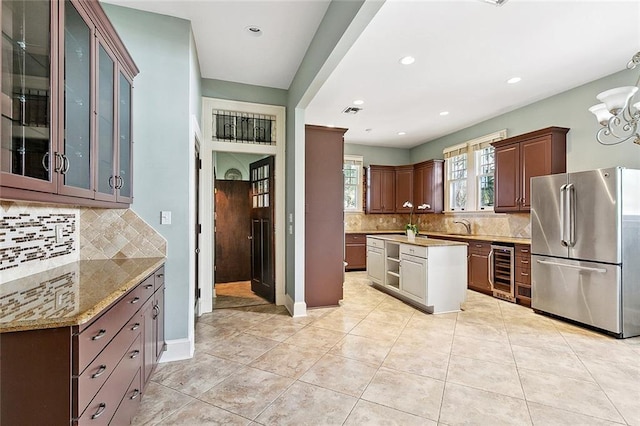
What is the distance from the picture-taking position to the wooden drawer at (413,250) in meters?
4.05

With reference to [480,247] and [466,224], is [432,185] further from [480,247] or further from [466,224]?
[480,247]

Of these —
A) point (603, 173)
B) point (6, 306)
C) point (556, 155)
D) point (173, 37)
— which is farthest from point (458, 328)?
point (173, 37)

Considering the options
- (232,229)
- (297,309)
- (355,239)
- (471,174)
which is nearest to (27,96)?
(297,309)

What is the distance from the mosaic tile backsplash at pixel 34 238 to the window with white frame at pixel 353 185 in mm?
5966

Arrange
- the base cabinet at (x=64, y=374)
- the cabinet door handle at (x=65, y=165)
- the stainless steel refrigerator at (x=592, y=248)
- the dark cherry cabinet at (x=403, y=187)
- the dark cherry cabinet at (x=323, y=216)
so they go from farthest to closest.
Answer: the dark cherry cabinet at (x=403, y=187), the dark cherry cabinet at (x=323, y=216), the stainless steel refrigerator at (x=592, y=248), the cabinet door handle at (x=65, y=165), the base cabinet at (x=64, y=374)

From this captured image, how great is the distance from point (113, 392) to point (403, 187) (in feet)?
22.9

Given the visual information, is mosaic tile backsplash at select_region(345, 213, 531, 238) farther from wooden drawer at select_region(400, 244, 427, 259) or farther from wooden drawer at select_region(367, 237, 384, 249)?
wooden drawer at select_region(400, 244, 427, 259)

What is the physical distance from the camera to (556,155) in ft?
14.4

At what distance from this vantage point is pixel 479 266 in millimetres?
5176

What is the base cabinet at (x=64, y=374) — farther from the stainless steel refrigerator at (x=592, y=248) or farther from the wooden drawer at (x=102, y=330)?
the stainless steel refrigerator at (x=592, y=248)

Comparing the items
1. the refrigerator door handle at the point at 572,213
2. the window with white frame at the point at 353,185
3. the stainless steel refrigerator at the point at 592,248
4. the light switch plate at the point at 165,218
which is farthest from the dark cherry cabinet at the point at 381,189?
the light switch plate at the point at 165,218

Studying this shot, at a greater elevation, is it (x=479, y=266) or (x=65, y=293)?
(x=65, y=293)

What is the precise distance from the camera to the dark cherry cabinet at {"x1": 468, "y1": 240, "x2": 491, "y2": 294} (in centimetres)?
501

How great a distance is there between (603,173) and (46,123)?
4756mm
